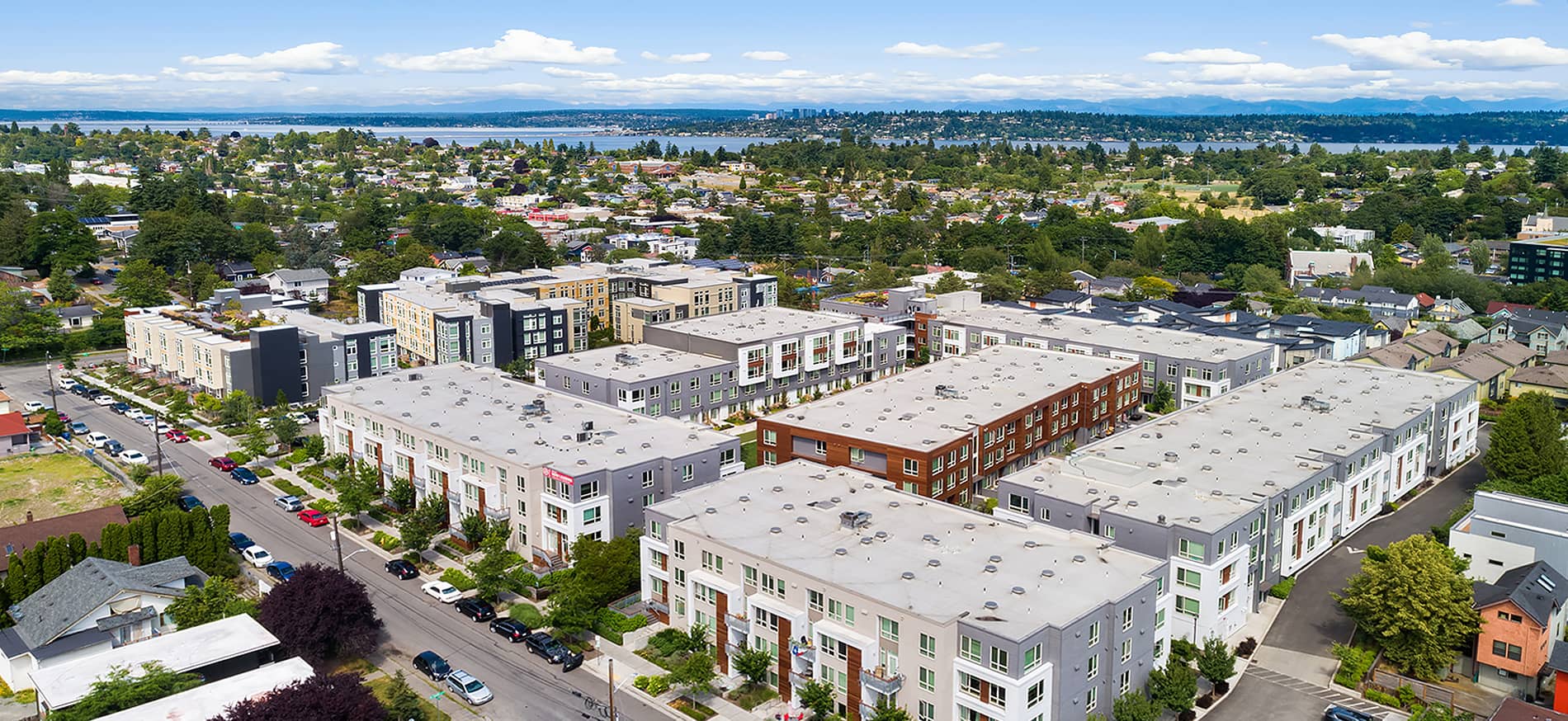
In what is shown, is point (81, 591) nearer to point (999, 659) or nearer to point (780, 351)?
point (999, 659)

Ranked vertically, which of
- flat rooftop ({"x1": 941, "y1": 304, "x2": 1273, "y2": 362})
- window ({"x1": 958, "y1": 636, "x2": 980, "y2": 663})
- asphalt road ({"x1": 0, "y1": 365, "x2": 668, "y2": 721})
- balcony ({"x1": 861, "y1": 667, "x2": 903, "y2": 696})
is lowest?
asphalt road ({"x1": 0, "y1": 365, "x2": 668, "y2": 721})

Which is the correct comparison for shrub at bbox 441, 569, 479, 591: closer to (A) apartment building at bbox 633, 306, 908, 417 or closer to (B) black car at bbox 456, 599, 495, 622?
(B) black car at bbox 456, 599, 495, 622

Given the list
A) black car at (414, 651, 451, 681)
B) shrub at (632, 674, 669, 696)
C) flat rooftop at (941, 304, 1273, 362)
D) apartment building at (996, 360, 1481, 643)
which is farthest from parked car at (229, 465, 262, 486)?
flat rooftop at (941, 304, 1273, 362)

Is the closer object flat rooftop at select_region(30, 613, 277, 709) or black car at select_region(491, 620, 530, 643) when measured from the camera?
flat rooftop at select_region(30, 613, 277, 709)

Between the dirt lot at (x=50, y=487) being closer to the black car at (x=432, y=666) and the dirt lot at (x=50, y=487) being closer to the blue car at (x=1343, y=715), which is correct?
the black car at (x=432, y=666)

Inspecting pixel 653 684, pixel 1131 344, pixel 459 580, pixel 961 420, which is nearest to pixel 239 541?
pixel 459 580

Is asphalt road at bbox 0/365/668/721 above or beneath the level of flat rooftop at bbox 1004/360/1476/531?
beneath

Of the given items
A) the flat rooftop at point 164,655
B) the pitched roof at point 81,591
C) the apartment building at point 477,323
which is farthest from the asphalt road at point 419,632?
the apartment building at point 477,323
